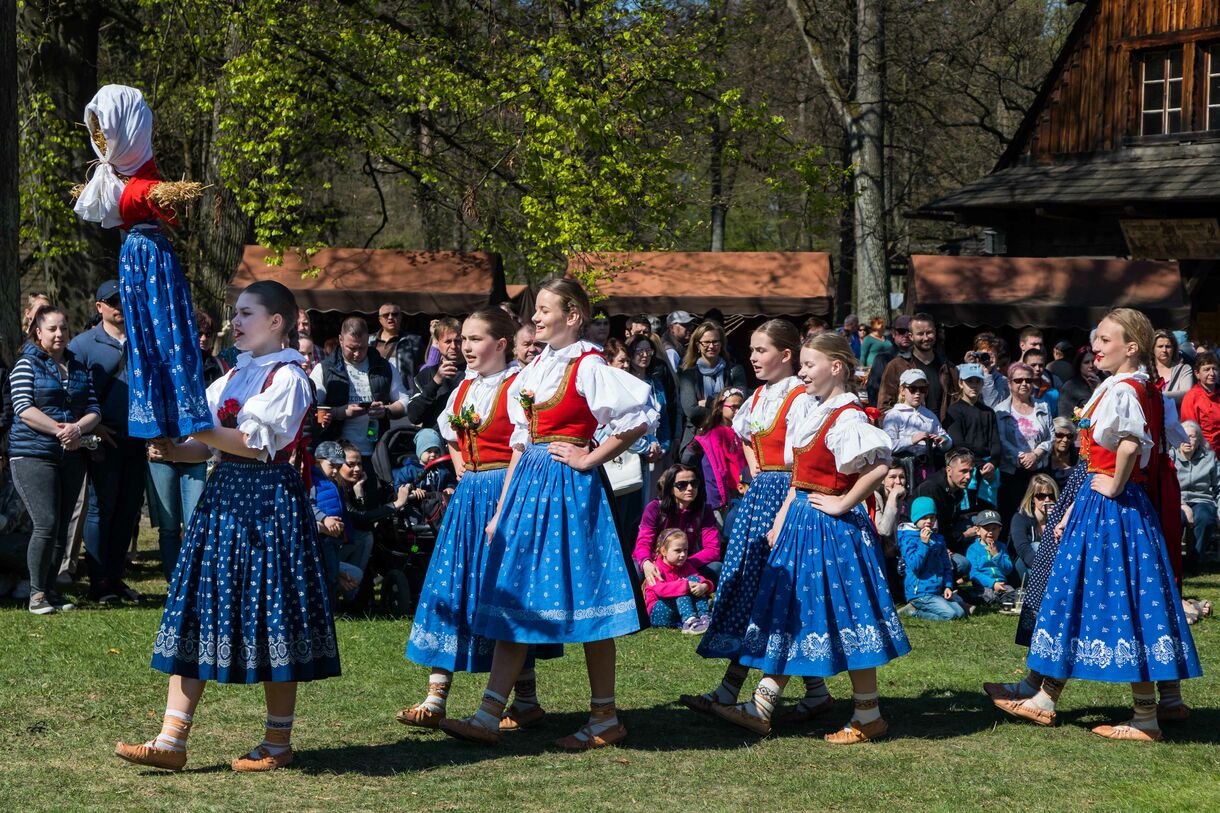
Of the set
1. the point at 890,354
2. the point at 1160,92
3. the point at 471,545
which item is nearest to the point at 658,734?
the point at 471,545

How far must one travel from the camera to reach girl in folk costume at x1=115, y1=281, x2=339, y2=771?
4.99 m

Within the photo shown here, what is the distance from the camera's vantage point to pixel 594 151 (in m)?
15.6

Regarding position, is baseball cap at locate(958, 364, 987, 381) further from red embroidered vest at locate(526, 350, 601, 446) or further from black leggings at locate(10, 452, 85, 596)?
black leggings at locate(10, 452, 85, 596)

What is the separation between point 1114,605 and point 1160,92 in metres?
15.8

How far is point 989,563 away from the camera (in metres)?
9.63

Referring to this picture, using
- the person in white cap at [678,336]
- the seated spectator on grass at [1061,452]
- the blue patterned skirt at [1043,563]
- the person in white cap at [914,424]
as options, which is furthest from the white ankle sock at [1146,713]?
the person in white cap at [678,336]

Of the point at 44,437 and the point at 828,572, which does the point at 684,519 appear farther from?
the point at 44,437

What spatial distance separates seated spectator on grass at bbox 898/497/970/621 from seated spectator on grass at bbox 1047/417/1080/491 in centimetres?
175

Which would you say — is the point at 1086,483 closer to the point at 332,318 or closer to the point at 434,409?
the point at 434,409

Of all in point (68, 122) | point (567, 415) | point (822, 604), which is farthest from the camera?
point (68, 122)

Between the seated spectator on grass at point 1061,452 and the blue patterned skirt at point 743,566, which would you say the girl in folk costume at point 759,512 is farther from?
the seated spectator on grass at point 1061,452

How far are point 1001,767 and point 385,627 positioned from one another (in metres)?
3.89

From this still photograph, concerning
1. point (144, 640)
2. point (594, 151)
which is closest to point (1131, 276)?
point (594, 151)

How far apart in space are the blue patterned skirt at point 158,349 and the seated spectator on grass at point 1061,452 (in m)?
7.43
